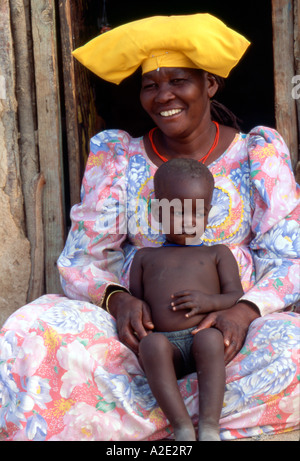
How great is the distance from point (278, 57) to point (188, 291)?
142 cm

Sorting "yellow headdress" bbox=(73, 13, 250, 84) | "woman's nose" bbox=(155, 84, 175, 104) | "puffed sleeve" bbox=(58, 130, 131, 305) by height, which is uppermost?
"yellow headdress" bbox=(73, 13, 250, 84)

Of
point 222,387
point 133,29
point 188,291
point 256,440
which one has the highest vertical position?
point 133,29

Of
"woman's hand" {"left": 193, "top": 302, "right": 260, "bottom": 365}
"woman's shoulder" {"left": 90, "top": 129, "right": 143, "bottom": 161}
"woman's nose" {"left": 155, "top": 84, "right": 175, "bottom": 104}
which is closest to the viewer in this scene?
"woman's hand" {"left": 193, "top": 302, "right": 260, "bottom": 365}

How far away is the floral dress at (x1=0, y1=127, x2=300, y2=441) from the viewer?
244 cm

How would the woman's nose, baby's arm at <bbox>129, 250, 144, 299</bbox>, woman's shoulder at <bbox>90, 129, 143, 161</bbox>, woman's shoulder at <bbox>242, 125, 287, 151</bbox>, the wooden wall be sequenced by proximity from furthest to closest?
the wooden wall < woman's shoulder at <bbox>90, 129, 143, 161</bbox> < woman's shoulder at <bbox>242, 125, 287, 151</bbox> < the woman's nose < baby's arm at <bbox>129, 250, 144, 299</bbox>

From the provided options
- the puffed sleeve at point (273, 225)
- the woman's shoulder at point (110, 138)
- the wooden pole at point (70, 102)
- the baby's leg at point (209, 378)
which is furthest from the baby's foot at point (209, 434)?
the wooden pole at point (70, 102)

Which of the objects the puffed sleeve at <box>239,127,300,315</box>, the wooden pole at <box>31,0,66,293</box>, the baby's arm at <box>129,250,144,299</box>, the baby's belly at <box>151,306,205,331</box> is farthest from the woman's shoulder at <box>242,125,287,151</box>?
the wooden pole at <box>31,0,66,293</box>

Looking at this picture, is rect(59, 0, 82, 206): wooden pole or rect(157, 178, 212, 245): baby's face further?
rect(59, 0, 82, 206): wooden pole

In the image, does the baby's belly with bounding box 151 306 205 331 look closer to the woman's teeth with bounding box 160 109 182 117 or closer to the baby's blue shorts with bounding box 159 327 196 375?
the baby's blue shorts with bounding box 159 327 196 375

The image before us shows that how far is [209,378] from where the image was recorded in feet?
7.73
